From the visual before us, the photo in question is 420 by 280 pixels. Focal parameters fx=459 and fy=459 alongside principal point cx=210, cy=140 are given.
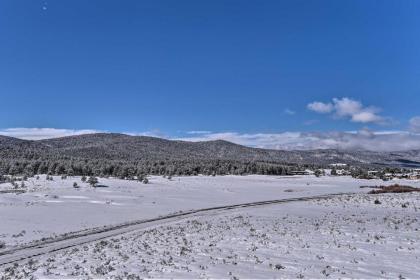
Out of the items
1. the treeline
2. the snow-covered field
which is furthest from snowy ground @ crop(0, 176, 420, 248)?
the treeline

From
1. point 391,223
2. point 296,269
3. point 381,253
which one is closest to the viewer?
point 296,269

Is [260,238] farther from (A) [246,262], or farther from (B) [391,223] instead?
(B) [391,223]

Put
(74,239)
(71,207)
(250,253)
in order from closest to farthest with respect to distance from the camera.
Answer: (250,253) → (74,239) → (71,207)

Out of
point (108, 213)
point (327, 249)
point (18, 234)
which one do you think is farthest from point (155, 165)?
point (327, 249)

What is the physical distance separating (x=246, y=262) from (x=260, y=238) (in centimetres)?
820

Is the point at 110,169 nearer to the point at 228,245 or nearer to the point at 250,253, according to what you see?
the point at 228,245

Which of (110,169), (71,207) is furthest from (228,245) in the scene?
(110,169)

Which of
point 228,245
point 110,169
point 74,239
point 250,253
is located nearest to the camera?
point 250,253

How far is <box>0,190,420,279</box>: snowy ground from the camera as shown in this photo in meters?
19.1

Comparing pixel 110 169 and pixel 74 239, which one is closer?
pixel 74 239

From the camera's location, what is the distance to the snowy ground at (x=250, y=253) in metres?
19.1

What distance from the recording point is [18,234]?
33.1m

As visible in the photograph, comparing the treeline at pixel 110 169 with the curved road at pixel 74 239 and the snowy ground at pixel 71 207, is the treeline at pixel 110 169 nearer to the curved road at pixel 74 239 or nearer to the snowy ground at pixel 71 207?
the snowy ground at pixel 71 207

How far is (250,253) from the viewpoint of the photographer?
2347 cm
